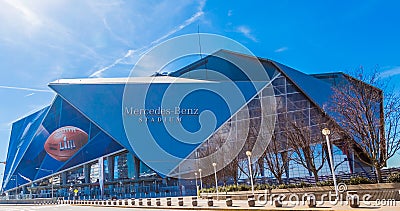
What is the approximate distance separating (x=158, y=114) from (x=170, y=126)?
3.09 m

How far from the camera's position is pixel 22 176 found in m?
83.9

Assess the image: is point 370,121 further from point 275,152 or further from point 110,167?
point 110,167

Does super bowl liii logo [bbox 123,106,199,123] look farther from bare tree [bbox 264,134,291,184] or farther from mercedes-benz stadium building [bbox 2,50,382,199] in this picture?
bare tree [bbox 264,134,291,184]

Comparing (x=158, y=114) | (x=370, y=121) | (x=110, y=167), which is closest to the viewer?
(x=370, y=121)

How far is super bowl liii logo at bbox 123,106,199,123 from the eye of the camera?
203 feet

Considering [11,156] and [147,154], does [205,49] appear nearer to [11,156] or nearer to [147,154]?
[147,154]

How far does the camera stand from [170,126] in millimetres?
63000

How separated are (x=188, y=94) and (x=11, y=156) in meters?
71.3

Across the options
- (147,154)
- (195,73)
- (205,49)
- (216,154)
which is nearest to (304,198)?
(216,154)

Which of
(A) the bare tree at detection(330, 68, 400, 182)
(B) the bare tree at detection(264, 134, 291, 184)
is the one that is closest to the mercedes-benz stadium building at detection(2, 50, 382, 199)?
(B) the bare tree at detection(264, 134, 291, 184)

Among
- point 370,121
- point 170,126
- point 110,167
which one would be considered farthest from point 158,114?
point 370,121

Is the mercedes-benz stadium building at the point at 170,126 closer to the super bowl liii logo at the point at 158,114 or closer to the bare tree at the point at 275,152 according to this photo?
the super bowl liii logo at the point at 158,114

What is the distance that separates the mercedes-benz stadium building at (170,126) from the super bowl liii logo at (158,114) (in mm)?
180

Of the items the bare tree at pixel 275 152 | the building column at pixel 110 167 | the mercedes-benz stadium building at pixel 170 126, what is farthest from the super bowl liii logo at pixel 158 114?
the bare tree at pixel 275 152
